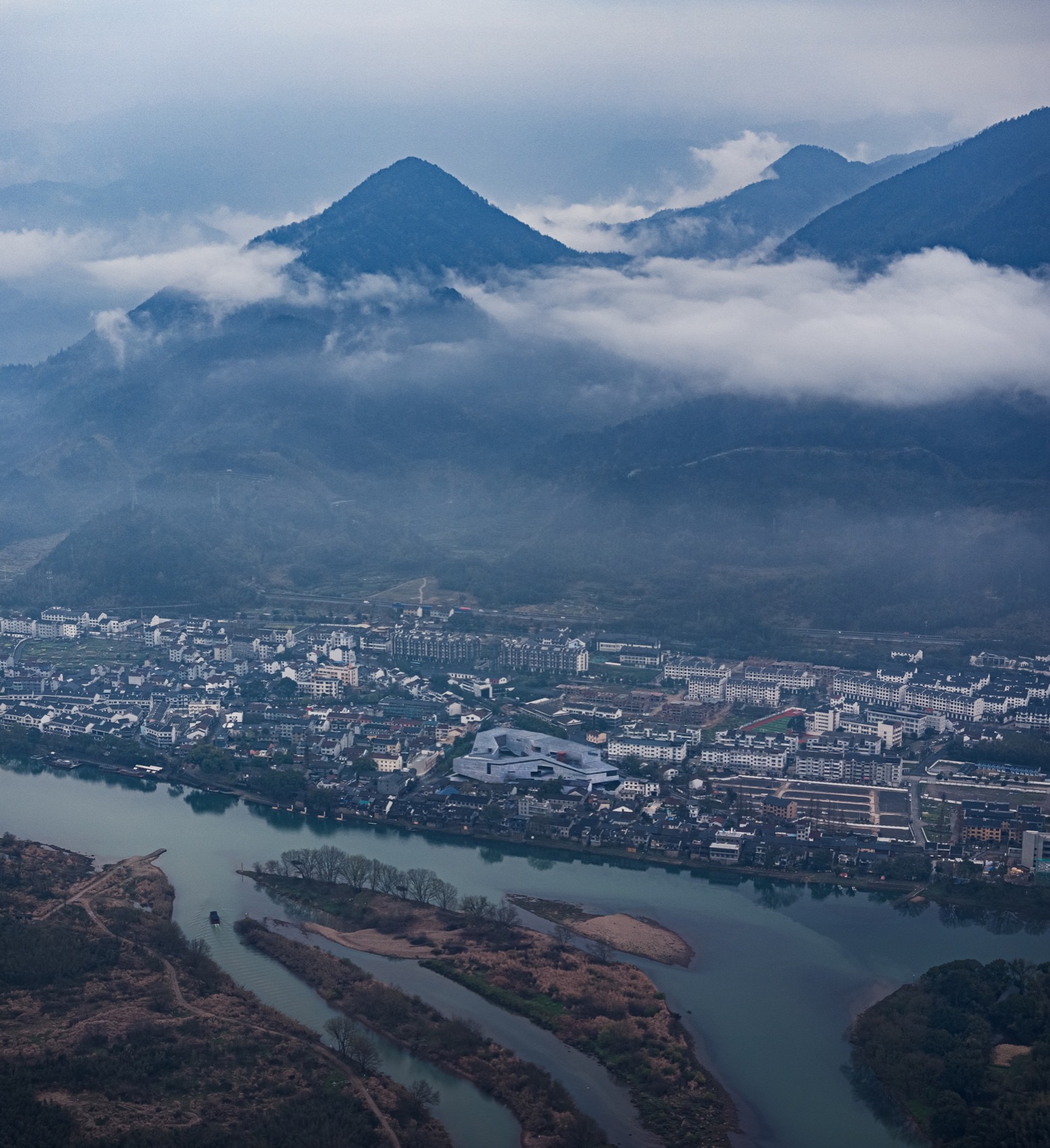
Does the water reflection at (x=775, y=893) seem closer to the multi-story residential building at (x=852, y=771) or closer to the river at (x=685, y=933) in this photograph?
the river at (x=685, y=933)

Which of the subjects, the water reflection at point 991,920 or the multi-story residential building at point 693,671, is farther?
the multi-story residential building at point 693,671

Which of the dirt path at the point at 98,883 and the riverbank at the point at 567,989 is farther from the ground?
the dirt path at the point at 98,883

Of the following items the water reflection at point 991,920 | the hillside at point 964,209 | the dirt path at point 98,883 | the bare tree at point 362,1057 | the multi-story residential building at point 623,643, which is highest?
the hillside at point 964,209

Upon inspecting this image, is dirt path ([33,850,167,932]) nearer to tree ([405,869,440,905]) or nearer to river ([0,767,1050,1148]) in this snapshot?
river ([0,767,1050,1148])

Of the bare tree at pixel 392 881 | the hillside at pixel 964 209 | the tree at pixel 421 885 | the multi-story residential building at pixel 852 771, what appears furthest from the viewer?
the hillside at pixel 964 209

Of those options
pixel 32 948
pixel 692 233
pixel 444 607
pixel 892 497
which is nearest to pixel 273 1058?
pixel 32 948

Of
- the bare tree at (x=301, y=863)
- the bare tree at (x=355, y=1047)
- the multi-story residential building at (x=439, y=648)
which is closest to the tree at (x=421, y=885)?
the bare tree at (x=301, y=863)

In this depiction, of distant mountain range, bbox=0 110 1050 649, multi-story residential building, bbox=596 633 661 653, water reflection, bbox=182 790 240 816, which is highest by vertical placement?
distant mountain range, bbox=0 110 1050 649

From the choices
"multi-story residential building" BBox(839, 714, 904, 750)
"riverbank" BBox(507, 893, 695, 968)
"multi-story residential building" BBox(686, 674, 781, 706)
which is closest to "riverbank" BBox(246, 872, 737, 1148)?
"riverbank" BBox(507, 893, 695, 968)
